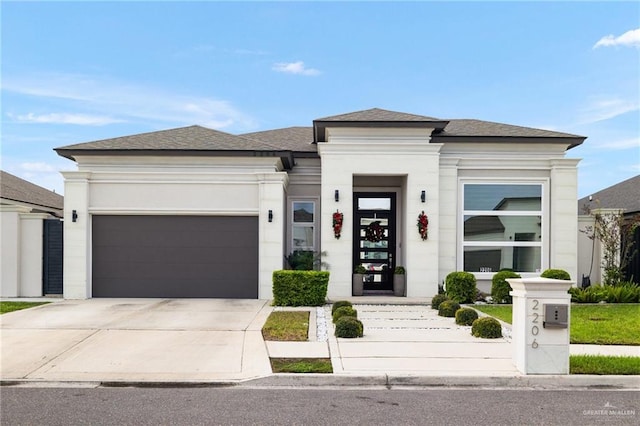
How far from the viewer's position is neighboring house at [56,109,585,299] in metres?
16.0

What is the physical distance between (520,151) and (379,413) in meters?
12.9

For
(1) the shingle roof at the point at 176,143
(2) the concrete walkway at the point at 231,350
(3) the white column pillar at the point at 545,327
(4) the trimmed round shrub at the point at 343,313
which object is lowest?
(2) the concrete walkway at the point at 231,350

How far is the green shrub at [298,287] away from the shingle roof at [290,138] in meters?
5.08

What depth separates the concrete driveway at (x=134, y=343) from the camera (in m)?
7.90

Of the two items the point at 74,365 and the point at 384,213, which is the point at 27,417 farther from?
the point at 384,213

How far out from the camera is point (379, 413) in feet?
20.5

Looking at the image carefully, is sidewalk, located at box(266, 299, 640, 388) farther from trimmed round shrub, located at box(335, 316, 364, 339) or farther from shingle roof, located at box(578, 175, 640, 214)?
shingle roof, located at box(578, 175, 640, 214)

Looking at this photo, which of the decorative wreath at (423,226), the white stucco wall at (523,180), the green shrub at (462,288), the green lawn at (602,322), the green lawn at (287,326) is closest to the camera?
the green lawn at (602,322)

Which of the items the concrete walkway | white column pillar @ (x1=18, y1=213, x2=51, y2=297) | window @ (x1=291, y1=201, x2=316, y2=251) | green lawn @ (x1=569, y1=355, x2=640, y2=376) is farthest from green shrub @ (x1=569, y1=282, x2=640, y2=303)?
white column pillar @ (x1=18, y1=213, x2=51, y2=297)

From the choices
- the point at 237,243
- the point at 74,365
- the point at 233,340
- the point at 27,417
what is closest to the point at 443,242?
the point at 237,243

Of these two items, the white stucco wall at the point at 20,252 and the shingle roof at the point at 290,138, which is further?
the shingle roof at the point at 290,138

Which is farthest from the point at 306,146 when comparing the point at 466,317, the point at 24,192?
the point at 24,192

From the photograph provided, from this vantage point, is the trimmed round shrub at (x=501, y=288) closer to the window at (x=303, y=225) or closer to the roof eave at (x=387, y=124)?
the roof eave at (x=387, y=124)

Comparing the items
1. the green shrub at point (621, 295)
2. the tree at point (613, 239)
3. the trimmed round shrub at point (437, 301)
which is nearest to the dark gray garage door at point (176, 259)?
the trimmed round shrub at point (437, 301)
